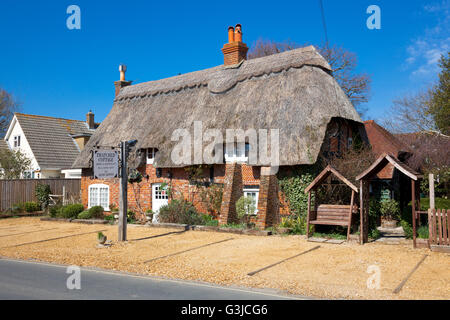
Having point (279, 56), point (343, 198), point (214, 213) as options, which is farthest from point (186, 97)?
point (343, 198)

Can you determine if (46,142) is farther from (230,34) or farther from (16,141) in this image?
(230,34)

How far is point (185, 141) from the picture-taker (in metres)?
19.4

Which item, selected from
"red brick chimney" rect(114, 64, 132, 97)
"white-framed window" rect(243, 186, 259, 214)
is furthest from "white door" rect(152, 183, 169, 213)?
"red brick chimney" rect(114, 64, 132, 97)

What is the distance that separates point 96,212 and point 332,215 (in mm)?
12601

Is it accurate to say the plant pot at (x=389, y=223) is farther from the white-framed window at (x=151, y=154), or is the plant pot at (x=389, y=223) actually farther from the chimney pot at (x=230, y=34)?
the chimney pot at (x=230, y=34)

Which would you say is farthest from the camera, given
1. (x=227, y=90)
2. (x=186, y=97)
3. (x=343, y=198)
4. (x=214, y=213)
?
(x=186, y=97)

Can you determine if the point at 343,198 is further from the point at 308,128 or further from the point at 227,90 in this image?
the point at 227,90

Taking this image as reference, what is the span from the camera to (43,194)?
82.2 ft

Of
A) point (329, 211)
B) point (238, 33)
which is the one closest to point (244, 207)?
point (329, 211)

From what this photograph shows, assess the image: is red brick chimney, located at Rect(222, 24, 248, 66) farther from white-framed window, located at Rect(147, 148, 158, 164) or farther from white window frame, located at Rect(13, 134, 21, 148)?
white window frame, located at Rect(13, 134, 21, 148)

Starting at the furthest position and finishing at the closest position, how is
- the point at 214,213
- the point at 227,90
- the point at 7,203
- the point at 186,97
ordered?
the point at 7,203 → the point at 186,97 → the point at 227,90 → the point at 214,213

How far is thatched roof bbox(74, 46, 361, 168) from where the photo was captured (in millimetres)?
16578
